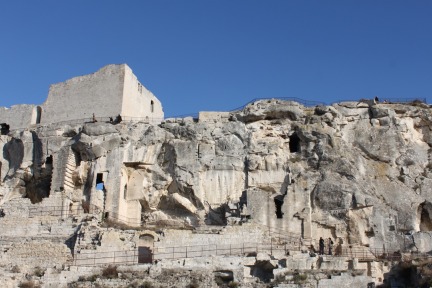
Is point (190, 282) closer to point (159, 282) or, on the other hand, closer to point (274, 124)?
point (159, 282)

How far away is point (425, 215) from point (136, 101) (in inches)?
765

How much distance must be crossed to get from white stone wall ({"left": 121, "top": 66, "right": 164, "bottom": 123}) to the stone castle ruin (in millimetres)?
134

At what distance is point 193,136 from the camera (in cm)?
3862

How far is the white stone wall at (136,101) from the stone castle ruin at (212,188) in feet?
0.44

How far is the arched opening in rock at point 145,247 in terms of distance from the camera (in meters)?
32.5

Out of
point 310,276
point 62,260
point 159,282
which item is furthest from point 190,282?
point 62,260

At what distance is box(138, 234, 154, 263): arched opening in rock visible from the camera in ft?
107

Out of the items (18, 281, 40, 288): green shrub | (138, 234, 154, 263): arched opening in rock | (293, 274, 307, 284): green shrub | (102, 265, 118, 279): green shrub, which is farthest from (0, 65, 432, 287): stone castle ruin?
(18, 281, 40, 288): green shrub

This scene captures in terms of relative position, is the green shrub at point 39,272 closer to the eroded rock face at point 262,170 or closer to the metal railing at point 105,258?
the metal railing at point 105,258

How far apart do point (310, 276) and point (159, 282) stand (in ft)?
21.6

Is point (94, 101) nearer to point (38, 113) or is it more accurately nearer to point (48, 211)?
point (38, 113)

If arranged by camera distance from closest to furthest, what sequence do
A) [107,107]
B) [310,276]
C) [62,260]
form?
[310,276], [62,260], [107,107]

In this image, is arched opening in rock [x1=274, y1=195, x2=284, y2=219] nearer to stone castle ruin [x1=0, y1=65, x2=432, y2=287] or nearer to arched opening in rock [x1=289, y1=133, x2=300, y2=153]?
stone castle ruin [x1=0, y1=65, x2=432, y2=287]

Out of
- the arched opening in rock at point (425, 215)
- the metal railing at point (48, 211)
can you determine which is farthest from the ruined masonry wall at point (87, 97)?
the arched opening in rock at point (425, 215)
